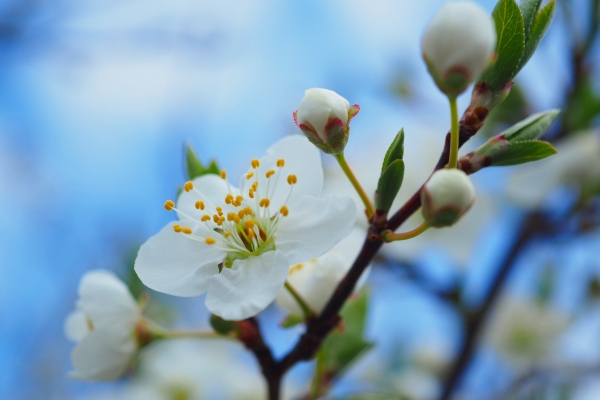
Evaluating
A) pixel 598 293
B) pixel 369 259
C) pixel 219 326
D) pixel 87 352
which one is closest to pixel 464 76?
pixel 369 259

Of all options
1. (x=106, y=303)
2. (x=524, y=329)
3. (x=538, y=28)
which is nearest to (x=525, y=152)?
(x=538, y=28)

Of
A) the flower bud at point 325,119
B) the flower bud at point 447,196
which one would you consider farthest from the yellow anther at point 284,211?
the flower bud at point 447,196

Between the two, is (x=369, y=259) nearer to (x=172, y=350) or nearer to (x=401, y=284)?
(x=401, y=284)

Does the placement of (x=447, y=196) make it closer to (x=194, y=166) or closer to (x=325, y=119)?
(x=325, y=119)

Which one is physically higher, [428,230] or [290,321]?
[290,321]

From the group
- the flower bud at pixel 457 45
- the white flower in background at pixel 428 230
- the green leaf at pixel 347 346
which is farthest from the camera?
the white flower in background at pixel 428 230

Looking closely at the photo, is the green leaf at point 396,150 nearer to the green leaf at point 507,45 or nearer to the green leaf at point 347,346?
the green leaf at point 507,45
